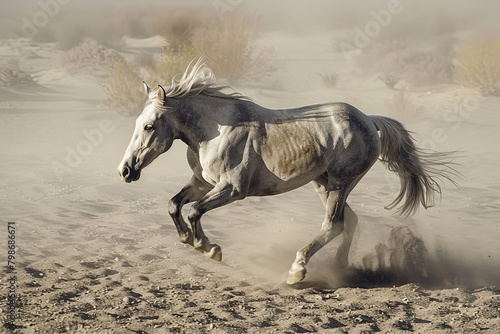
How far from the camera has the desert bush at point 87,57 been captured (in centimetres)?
1867

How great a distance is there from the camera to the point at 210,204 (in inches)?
227

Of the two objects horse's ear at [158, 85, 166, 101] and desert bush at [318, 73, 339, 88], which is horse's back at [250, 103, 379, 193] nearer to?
horse's ear at [158, 85, 166, 101]

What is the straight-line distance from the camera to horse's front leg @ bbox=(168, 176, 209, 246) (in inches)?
234

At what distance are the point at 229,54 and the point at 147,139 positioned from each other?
1228cm

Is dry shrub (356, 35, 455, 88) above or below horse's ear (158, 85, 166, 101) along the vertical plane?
above

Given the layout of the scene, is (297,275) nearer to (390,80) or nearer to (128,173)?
(128,173)

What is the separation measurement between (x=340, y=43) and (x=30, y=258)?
672 inches

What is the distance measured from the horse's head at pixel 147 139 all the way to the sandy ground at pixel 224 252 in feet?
3.10

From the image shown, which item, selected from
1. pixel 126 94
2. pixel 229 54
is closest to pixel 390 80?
pixel 229 54

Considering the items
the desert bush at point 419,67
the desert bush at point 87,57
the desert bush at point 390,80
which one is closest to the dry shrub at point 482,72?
the desert bush at point 419,67

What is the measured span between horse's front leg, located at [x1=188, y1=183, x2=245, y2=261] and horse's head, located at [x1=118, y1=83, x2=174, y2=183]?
49 cm

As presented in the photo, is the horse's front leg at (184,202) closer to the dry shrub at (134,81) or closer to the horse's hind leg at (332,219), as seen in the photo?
the horse's hind leg at (332,219)

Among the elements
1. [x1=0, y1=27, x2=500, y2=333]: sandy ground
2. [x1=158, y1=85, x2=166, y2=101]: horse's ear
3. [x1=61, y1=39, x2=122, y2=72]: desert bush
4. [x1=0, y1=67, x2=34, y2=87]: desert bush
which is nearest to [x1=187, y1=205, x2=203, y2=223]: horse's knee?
[x1=0, y1=27, x2=500, y2=333]: sandy ground

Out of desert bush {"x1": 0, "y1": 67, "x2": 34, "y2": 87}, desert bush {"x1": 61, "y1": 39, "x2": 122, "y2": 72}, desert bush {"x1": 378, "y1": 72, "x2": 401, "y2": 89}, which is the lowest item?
desert bush {"x1": 0, "y1": 67, "x2": 34, "y2": 87}
